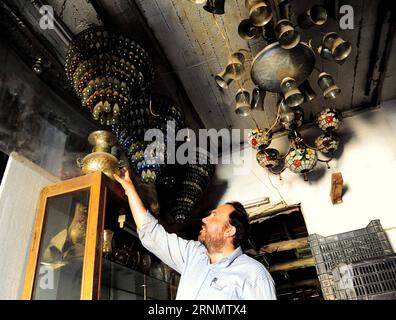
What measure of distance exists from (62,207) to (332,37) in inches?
67.4

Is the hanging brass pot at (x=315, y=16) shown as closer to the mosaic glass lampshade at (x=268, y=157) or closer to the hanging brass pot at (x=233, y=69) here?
the hanging brass pot at (x=233, y=69)

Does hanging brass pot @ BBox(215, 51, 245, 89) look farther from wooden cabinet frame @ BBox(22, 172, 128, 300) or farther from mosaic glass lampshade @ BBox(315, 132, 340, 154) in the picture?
mosaic glass lampshade @ BBox(315, 132, 340, 154)

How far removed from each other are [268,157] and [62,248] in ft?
6.07

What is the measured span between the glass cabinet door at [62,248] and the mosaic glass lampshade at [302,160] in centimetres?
169

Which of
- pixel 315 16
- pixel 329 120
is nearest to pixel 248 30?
pixel 315 16

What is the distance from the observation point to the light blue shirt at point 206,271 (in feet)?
4.43

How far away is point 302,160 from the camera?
2479 mm

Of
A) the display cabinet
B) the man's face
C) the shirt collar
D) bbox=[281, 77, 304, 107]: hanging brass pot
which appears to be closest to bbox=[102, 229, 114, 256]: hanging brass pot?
the display cabinet

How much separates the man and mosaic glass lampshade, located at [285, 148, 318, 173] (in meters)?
0.87

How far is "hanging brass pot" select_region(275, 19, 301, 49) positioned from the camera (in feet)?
4.33

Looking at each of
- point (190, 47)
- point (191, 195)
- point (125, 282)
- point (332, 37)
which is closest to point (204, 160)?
point (191, 195)

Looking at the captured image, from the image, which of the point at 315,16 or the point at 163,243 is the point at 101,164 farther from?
the point at 315,16
